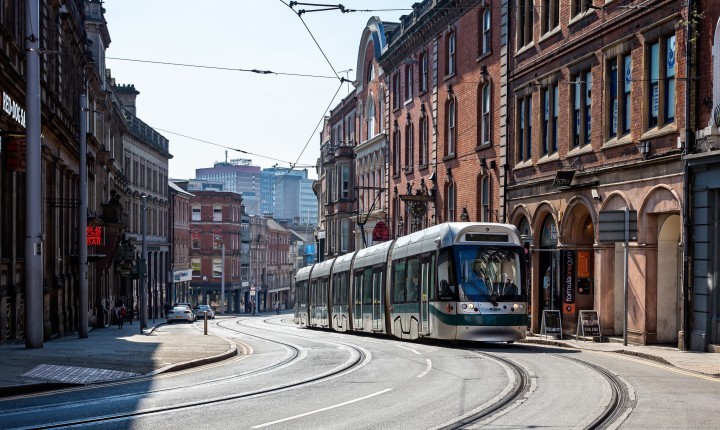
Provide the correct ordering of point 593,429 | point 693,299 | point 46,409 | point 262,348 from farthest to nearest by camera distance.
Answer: point 262,348 → point 693,299 → point 46,409 → point 593,429

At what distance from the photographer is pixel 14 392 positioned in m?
15.7

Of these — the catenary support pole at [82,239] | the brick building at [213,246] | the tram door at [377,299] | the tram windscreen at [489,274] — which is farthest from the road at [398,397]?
the brick building at [213,246]

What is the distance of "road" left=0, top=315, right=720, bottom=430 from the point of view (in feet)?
41.1

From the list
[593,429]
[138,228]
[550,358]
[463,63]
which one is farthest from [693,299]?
[138,228]

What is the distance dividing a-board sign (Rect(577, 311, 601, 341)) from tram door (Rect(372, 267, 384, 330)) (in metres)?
6.44

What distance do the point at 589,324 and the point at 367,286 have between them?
8.40 m

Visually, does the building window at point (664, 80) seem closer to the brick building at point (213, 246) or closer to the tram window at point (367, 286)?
the tram window at point (367, 286)

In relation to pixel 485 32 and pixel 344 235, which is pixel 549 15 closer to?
pixel 485 32

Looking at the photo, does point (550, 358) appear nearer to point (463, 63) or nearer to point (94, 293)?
point (463, 63)

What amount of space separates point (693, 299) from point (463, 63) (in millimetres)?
21303

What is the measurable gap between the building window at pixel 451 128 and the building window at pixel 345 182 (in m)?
22.5

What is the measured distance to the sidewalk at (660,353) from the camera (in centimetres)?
1948

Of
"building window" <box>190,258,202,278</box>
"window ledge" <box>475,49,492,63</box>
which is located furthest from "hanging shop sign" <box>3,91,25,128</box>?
"building window" <box>190,258,202,278</box>

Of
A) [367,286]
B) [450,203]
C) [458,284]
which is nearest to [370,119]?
[450,203]
